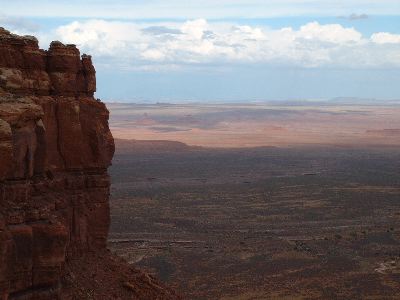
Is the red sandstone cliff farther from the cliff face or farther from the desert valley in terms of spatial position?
the desert valley

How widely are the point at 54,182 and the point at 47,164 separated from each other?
1.53 feet

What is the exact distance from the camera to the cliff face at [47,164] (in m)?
14.8

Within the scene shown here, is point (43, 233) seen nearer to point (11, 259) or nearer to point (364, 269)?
point (11, 259)

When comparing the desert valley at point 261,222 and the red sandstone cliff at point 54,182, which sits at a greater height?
the red sandstone cliff at point 54,182

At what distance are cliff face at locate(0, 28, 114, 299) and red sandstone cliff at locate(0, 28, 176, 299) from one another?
0.02 m

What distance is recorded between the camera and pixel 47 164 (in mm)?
17406

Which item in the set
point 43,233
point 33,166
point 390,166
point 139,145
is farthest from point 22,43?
point 139,145

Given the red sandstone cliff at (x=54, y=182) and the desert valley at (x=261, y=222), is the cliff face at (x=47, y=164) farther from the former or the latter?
the desert valley at (x=261, y=222)

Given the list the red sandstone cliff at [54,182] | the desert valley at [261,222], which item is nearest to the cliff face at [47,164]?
the red sandstone cliff at [54,182]

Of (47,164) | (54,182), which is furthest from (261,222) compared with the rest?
(47,164)

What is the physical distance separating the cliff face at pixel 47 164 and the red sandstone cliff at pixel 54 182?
0.02 meters

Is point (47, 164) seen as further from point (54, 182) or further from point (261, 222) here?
point (261, 222)

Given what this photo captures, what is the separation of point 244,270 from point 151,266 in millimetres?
5346

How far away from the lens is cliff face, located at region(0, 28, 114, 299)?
1477 centimetres
